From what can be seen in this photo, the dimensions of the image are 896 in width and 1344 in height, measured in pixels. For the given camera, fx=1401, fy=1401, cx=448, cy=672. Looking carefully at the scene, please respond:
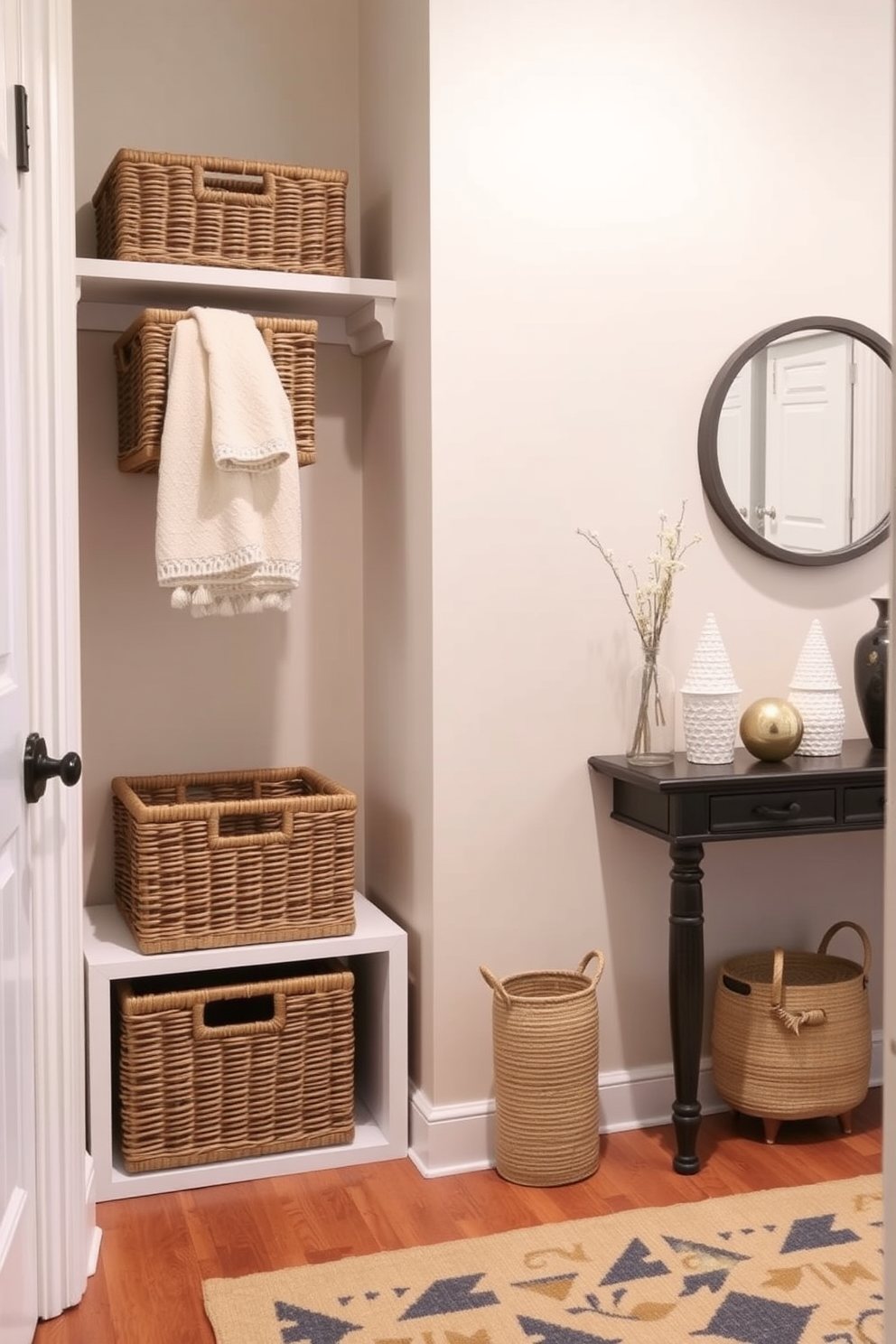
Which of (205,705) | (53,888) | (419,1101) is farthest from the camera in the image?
(205,705)

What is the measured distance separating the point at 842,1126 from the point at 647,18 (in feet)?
7.84

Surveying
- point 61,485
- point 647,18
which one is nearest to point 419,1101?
point 61,485

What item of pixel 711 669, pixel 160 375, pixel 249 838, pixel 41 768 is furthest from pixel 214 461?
pixel 711 669

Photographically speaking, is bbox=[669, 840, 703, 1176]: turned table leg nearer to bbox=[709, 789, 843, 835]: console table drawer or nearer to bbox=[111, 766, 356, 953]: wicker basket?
bbox=[709, 789, 843, 835]: console table drawer

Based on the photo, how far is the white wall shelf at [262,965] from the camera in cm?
274

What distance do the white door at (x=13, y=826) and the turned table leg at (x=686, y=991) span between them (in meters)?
1.26

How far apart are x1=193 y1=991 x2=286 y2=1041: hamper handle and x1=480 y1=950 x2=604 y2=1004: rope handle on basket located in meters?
0.41

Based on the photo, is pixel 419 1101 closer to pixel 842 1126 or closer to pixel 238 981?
pixel 238 981

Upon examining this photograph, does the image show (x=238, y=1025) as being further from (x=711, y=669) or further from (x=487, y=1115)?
(x=711, y=669)

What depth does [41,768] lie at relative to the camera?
2084 mm

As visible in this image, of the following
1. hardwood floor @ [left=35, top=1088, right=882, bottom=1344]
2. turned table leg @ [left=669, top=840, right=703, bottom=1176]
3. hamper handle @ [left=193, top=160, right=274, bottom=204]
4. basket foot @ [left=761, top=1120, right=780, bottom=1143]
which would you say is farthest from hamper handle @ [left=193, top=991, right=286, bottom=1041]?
hamper handle @ [left=193, top=160, right=274, bottom=204]

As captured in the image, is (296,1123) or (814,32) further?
(814,32)

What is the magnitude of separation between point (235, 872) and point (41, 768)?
81 cm

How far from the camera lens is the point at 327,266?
9.85 feet
